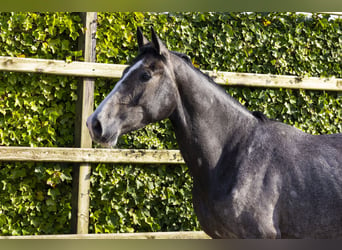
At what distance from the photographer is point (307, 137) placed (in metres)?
2.88

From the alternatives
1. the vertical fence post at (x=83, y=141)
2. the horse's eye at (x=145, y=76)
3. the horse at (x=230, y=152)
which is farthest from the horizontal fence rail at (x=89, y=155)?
the horse's eye at (x=145, y=76)

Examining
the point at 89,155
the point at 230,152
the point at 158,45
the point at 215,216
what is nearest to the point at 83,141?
the point at 89,155

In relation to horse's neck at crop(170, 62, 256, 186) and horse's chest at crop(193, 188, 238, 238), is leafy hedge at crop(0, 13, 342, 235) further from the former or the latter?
horse's chest at crop(193, 188, 238, 238)

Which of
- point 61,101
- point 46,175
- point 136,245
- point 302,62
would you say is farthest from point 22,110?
point 136,245

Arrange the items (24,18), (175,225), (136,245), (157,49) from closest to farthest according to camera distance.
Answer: (136,245)
(157,49)
(24,18)
(175,225)

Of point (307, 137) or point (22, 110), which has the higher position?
point (22, 110)

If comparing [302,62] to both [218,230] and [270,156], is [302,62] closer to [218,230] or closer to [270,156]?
[270,156]

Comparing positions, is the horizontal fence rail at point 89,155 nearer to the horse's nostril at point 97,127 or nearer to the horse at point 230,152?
the horse at point 230,152

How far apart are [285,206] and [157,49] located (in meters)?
1.22

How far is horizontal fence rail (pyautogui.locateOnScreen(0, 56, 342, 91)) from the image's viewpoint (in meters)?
3.91

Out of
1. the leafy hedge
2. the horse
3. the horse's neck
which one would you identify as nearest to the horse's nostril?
the horse

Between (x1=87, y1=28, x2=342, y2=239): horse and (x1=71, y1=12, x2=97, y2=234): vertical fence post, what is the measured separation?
1425 millimetres

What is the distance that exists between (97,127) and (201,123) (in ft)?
2.16

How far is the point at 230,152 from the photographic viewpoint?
108 inches
